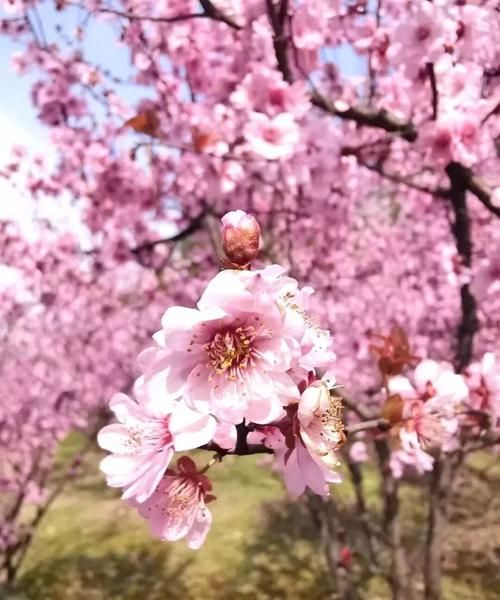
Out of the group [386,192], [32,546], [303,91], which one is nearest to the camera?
[303,91]

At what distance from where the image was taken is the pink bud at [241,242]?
104 cm

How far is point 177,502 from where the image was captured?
1229mm

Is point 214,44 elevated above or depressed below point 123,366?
above

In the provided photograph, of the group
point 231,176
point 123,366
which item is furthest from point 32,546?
point 231,176

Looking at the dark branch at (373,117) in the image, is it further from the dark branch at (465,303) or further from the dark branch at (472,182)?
the dark branch at (465,303)

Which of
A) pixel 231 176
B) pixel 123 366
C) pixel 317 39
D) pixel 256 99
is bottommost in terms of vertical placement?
pixel 123 366

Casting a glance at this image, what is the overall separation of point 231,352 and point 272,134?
2.25m

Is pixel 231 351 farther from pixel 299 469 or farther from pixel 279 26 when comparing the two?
pixel 279 26

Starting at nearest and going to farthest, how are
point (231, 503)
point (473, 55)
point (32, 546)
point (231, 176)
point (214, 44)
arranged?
point (473, 55) < point (231, 176) < point (214, 44) < point (32, 546) < point (231, 503)

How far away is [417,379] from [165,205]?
12.7 feet

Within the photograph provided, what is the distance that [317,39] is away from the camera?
3088 millimetres

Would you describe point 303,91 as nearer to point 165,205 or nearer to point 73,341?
point 165,205

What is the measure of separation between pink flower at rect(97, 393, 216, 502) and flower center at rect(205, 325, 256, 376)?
3.3 inches

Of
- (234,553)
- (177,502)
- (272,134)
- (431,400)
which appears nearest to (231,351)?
(177,502)
